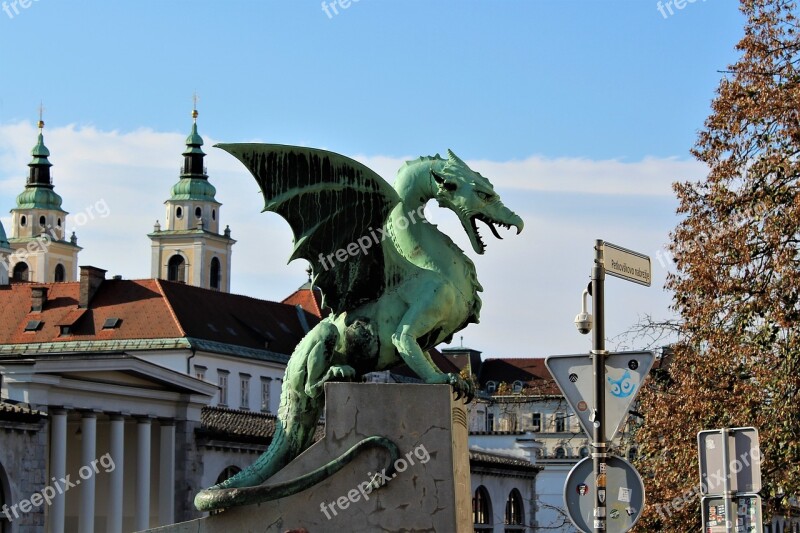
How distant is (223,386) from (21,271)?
248 ft

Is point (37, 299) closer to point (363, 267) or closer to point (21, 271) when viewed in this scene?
point (21, 271)

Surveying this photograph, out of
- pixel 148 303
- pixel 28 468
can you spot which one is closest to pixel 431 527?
pixel 28 468

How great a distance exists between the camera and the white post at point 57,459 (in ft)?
175

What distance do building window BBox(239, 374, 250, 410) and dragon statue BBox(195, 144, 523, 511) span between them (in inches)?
2931

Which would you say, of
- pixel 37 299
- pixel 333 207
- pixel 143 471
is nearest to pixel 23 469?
pixel 143 471

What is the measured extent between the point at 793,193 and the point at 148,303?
65203 mm

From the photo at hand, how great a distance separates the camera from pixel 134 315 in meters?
86.9

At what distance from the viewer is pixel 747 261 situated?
2575cm

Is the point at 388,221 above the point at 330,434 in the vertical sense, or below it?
above

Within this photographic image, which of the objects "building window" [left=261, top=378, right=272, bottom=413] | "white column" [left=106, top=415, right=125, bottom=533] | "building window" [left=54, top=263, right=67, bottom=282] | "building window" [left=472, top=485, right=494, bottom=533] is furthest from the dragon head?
"building window" [left=54, top=263, right=67, bottom=282]

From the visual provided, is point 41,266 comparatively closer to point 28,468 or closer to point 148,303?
point 148,303

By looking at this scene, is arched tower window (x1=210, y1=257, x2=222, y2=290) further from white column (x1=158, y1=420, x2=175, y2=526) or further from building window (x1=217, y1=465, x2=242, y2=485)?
white column (x1=158, y1=420, x2=175, y2=526)

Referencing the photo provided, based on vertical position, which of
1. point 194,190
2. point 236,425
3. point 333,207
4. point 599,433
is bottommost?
point 599,433
